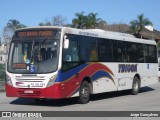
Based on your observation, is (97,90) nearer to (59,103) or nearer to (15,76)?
(59,103)

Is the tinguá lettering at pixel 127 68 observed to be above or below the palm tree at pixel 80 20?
below

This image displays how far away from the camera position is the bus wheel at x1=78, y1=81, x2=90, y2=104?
16781mm

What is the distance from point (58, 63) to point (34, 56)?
3.38 ft

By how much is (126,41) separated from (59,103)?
231 inches

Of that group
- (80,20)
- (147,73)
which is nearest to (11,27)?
(80,20)

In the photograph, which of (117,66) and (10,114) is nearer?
(10,114)

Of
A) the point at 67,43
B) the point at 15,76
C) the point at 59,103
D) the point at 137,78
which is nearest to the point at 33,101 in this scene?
the point at 59,103

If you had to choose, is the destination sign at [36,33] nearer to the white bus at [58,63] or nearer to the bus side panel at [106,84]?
the white bus at [58,63]

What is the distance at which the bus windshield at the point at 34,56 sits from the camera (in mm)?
15566

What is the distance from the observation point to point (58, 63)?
1545cm

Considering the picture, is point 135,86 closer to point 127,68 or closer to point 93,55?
point 127,68

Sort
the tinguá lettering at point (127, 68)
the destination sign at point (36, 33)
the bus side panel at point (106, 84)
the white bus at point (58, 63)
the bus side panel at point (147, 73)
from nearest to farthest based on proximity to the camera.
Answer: the white bus at point (58, 63)
the destination sign at point (36, 33)
the bus side panel at point (106, 84)
the tinguá lettering at point (127, 68)
the bus side panel at point (147, 73)

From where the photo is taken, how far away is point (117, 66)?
20.2 m

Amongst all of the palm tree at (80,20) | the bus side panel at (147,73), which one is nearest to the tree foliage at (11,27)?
the palm tree at (80,20)
